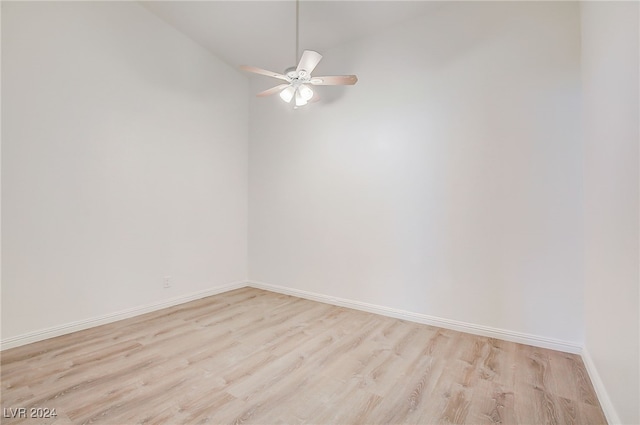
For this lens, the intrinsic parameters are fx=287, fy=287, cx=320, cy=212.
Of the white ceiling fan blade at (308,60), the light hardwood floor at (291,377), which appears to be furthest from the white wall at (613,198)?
the white ceiling fan blade at (308,60)

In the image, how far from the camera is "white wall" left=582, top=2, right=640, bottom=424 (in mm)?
1237

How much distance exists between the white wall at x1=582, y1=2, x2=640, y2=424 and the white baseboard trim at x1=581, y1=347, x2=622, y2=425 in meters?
0.02

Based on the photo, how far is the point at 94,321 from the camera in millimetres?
2637

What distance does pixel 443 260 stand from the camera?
271 cm

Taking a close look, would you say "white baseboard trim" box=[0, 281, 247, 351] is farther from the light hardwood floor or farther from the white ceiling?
the white ceiling

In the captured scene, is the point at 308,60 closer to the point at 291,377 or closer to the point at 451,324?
the point at 291,377

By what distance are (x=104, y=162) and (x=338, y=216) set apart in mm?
2399

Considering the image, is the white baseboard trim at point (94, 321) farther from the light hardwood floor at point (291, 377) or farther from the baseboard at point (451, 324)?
the baseboard at point (451, 324)

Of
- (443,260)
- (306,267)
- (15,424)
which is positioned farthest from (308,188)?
(15,424)

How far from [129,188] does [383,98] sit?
9.10 ft

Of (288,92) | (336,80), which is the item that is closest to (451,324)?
(336,80)

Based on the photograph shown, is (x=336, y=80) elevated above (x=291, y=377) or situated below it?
above

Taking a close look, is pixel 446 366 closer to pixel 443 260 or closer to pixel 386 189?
pixel 443 260

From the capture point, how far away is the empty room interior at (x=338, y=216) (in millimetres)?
1613
